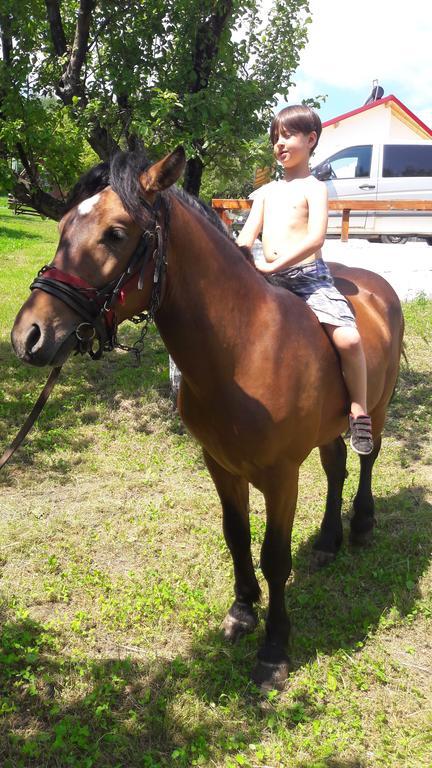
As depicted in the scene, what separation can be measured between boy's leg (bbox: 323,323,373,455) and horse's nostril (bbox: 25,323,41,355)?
1555mm

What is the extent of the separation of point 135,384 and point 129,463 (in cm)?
Result: 154

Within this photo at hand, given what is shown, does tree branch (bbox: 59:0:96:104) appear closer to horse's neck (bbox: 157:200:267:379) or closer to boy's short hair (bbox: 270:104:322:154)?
boy's short hair (bbox: 270:104:322:154)

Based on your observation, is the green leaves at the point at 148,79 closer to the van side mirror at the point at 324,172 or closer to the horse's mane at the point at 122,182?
the horse's mane at the point at 122,182

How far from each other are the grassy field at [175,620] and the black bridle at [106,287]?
1.74m

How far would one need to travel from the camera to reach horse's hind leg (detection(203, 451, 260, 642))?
302 centimetres

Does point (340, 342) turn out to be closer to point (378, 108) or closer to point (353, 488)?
point (353, 488)

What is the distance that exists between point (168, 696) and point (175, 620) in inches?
21.0

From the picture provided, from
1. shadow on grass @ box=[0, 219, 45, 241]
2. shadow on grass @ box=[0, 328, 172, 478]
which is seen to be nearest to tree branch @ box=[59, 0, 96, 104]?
shadow on grass @ box=[0, 328, 172, 478]

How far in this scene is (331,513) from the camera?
385 centimetres

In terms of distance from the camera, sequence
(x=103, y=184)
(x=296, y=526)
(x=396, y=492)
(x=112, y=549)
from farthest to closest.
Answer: (x=396, y=492)
(x=296, y=526)
(x=112, y=549)
(x=103, y=184)

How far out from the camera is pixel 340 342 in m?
2.83

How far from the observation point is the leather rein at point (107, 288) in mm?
1902

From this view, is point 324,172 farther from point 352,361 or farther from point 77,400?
point 352,361

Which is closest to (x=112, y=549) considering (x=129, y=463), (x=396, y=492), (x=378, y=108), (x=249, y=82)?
(x=129, y=463)
